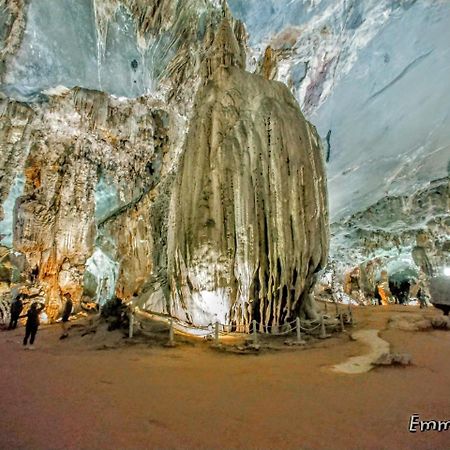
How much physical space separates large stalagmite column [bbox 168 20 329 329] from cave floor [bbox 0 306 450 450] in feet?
8.36

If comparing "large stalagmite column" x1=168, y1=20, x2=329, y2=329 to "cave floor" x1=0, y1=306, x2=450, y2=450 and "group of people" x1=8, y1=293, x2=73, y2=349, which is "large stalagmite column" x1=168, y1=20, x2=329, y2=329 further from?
"group of people" x1=8, y1=293, x2=73, y2=349

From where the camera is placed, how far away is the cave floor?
2.61 metres

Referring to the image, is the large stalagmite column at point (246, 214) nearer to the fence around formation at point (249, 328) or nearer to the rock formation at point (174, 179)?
the rock formation at point (174, 179)

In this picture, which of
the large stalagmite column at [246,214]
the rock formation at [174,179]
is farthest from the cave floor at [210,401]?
the rock formation at [174,179]

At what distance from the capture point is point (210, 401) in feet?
11.5

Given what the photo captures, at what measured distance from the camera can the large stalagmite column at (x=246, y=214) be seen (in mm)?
8477

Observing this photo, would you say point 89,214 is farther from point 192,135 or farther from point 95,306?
point 192,135

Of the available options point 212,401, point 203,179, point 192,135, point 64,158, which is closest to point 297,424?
point 212,401

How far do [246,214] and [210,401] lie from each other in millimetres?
5411

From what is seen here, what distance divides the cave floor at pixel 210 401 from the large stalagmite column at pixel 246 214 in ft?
8.36

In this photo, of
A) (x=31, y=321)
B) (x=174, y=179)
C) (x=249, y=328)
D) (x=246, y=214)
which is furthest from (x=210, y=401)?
(x=174, y=179)

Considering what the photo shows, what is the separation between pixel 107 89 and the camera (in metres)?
13.9

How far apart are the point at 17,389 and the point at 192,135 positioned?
7.63m

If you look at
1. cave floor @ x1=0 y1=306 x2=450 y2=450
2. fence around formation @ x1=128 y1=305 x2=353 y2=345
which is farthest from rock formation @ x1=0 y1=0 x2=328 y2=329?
cave floor @ x1=0 y1=306 x2=450 y2=450
